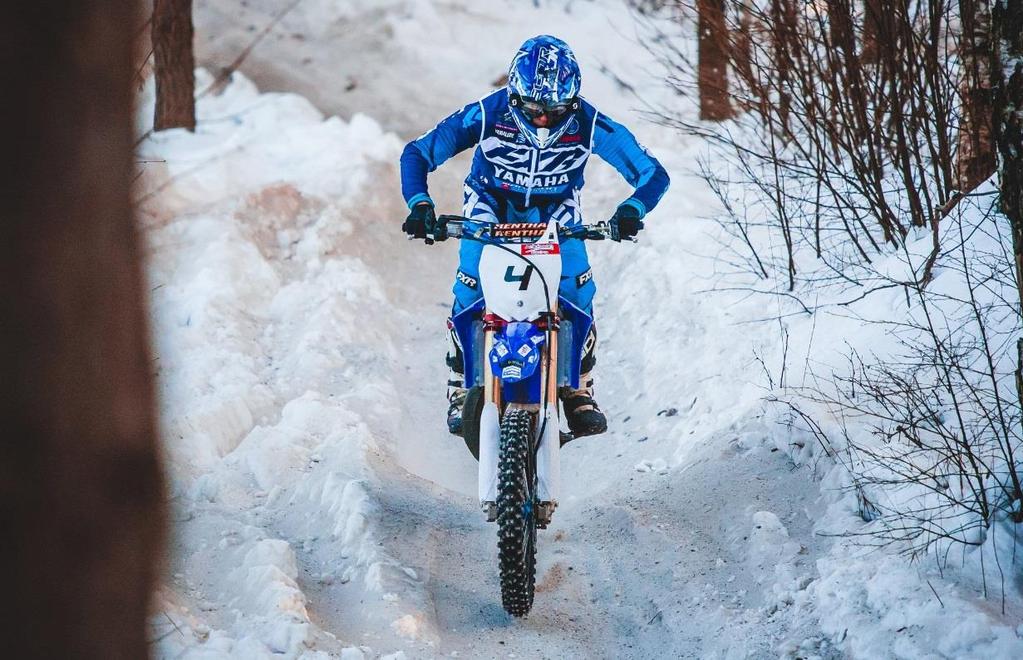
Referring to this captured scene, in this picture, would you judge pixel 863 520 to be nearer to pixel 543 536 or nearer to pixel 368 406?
pixel 543 536

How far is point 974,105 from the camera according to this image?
573cm

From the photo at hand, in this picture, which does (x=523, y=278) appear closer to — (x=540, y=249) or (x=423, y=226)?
(x=540, y=249)

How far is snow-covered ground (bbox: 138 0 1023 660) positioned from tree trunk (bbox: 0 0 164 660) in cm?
179

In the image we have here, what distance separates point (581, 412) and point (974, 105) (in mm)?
2669

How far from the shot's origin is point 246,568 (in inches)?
185

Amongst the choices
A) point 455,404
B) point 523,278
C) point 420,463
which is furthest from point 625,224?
point 420,463

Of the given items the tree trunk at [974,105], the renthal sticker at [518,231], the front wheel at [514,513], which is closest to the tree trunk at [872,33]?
the tree trunk at [974,105]

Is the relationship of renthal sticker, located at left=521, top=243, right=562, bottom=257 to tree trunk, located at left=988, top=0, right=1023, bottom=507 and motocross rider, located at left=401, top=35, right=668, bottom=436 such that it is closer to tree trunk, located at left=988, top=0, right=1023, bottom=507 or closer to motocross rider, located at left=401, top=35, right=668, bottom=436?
motocross rider, located at left=401, top=35, right=668, bottom=436

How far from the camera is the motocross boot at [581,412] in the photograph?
5.41m

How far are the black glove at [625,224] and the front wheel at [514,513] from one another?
957 mm

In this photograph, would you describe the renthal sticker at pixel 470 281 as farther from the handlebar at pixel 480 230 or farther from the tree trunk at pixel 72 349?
the tree trunk at pixel 72 349

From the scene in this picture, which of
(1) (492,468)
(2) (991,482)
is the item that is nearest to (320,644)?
(1) (492,468)

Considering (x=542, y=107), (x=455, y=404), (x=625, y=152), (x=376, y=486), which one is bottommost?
(x=376, y=486)

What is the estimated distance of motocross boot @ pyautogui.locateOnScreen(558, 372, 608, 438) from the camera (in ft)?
17.8
